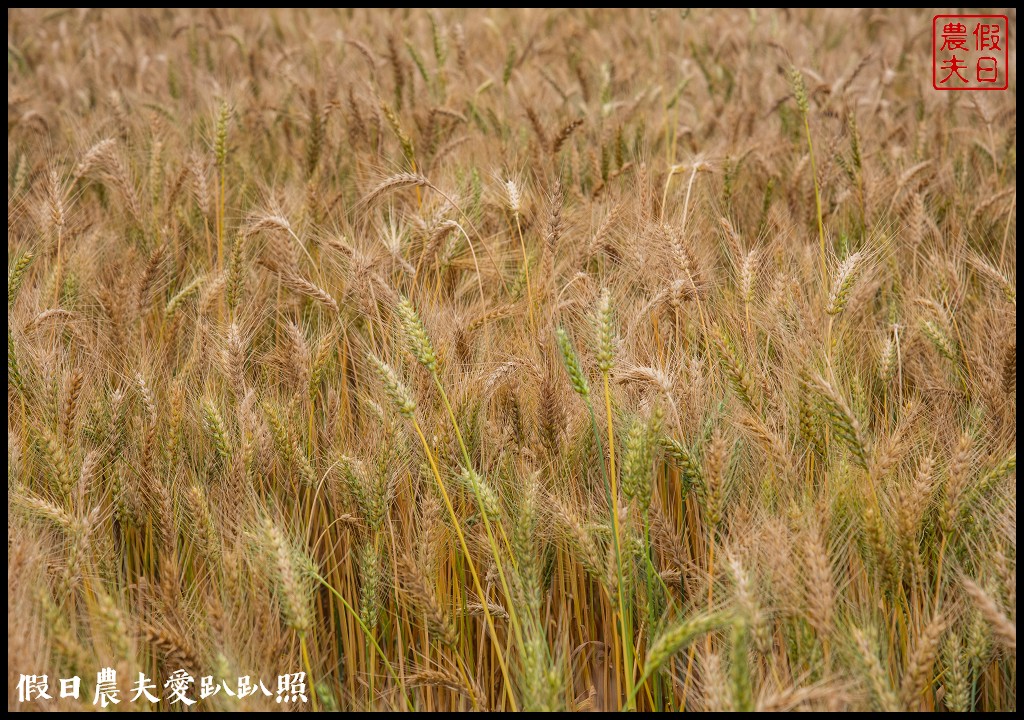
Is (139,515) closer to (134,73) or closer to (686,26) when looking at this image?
(134,73)

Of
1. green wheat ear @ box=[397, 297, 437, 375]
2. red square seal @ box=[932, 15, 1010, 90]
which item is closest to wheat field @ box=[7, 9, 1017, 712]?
green wheat ear @ box=[397, 297, 437, 375]

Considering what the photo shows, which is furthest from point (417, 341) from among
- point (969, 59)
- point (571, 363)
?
point (969, 59)

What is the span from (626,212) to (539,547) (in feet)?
3.58

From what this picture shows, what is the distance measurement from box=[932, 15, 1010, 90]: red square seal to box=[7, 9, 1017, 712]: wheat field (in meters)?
0.97

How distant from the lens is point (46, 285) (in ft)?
6.66

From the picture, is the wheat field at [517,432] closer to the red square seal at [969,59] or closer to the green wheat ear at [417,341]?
the green wheat ear at [417,341]

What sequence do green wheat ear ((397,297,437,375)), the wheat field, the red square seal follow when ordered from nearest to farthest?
1. the wheat field
2. green wheat ear ((397,297,437,375))
3. the red square seal

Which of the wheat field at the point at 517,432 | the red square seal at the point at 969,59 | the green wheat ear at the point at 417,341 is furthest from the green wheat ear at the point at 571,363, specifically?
the red square seal at the point at 969,59

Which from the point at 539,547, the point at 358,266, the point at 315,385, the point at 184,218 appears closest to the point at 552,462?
the point at 539,547

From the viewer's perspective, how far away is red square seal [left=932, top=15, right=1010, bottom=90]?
3725mm

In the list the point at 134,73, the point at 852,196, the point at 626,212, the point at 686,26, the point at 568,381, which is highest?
the point at 686,26

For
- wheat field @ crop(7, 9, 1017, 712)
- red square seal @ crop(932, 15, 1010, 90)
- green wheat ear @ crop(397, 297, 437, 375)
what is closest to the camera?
wheat field @ crop(7, 9, 1017, 712)

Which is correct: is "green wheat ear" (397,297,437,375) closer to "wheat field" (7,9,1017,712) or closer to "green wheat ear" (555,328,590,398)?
"wheat field" (7,9,1017,712)

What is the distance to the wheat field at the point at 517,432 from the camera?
1.29 m
